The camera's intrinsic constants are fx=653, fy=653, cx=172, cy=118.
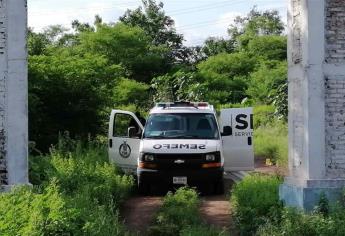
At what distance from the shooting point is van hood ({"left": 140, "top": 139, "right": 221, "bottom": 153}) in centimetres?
1319

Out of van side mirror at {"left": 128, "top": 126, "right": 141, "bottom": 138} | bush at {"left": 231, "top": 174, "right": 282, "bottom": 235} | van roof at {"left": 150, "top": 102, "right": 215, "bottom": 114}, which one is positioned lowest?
bush at {"left": 231, "top": 174, "right": 282, "bottom": 235}

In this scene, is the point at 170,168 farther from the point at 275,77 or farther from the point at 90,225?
the point at 275,77

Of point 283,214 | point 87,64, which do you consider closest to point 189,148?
point 283,214

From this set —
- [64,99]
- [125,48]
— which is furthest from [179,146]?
[125,48]

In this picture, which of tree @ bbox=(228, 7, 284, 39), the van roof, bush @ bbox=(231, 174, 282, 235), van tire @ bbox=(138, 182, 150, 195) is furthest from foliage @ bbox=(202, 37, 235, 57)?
bush @ bbox=(231, 174, 282, 235)

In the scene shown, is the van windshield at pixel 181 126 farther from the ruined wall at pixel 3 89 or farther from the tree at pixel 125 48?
the tree at pixel 125 48

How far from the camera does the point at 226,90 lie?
38062mm

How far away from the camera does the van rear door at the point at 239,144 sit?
47.9 ft

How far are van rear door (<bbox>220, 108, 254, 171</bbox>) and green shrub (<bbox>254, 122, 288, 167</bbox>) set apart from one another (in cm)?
210

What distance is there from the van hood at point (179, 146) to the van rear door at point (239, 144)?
1153 mm

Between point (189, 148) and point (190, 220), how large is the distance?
339cm

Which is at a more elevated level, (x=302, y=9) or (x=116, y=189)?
(x=302, y=9)

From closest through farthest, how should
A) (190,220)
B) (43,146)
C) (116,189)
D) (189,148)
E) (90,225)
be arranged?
(90,225)
(190,220)
(116,189)
(189,148)
(43,146)

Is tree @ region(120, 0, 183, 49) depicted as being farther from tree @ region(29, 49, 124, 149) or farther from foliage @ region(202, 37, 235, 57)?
tree @ region(29, 49, 124, 149)
